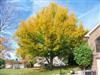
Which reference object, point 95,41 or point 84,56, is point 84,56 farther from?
point 95,41

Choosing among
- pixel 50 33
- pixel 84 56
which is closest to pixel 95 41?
pixel 84 56

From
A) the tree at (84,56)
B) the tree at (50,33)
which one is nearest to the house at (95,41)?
the tree at (84,56)

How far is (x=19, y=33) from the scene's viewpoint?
3103 centimetres

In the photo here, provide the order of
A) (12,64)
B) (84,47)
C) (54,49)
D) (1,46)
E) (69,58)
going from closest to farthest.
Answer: (1,46)
(84,47)
(54,49)
(69,58)
(12,64)

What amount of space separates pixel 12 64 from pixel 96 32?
31.6 meters

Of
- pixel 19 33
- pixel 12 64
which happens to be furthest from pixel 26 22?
pixel 12 64

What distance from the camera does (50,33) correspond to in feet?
97.9

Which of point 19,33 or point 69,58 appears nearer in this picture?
point 19,33

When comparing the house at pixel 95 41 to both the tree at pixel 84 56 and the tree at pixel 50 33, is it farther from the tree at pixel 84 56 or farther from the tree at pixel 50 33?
the tree at pixel 50 33

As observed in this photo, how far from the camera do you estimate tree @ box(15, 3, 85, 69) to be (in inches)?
1180

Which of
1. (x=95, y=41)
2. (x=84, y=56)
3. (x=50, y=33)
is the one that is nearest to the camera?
(x=84, y=56)

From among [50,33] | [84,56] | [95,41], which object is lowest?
[84,56]

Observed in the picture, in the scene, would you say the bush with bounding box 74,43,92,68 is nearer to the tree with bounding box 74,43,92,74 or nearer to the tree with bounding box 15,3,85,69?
the tree with bounding box 74,43,92,74

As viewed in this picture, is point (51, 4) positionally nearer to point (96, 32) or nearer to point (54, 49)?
point (54, 49)
